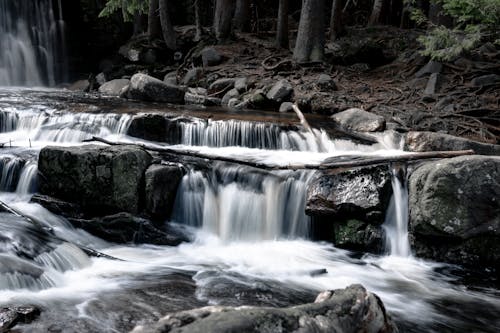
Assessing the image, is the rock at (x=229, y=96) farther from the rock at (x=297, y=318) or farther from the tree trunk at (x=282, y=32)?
the rock at (x=297, y=318)

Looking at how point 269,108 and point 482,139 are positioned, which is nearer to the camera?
point 482,139

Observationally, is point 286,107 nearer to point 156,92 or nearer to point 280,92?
point 280,92

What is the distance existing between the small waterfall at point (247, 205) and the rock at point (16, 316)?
12.5 ft

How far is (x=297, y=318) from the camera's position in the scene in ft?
9.20

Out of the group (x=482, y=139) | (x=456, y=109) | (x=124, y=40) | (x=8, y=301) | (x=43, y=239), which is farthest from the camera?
(x=124, y=40)

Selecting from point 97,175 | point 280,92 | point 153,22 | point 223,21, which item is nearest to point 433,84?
point 280,92

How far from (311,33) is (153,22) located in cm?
796

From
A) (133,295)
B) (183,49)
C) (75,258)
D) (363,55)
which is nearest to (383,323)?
(133,295)

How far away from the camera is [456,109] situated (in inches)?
496

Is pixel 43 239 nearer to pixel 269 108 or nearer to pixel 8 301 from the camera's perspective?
pixel 8 301

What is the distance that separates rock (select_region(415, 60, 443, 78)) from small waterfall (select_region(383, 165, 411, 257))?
307 inches

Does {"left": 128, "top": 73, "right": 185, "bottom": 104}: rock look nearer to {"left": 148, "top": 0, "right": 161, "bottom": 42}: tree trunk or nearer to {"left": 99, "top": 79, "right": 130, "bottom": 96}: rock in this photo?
{"left": 99, "top": 79, "right": 130, "bottom": 96}: rock

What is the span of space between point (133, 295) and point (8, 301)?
49.9 inches

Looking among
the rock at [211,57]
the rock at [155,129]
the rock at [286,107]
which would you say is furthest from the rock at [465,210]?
the rock at [211,57]
